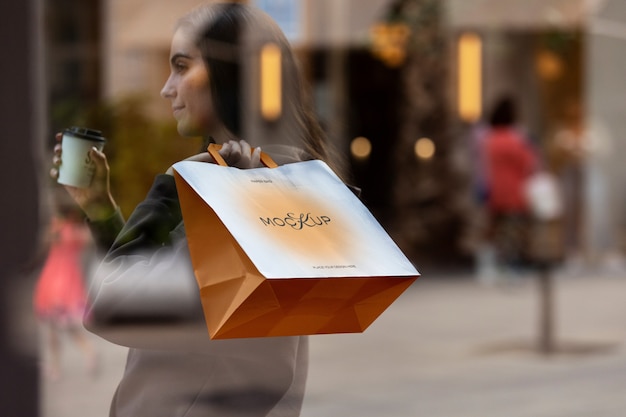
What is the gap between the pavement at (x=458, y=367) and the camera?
5508mm

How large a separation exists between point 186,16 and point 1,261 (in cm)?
138

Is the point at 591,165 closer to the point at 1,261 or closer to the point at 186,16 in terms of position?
the point at 1,261

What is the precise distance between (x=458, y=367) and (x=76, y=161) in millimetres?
5234

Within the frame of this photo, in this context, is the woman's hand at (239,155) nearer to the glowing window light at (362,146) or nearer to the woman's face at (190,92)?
the woman's face at (190,92)

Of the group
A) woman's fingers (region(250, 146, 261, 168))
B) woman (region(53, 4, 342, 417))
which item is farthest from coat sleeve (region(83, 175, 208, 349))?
woman's fingers (region(250, 146, 261, 168))

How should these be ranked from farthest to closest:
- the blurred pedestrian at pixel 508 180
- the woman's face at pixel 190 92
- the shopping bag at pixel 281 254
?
the blurred pedestrian at pixel 508 180 → the woman's face at pixel 190 92 → the shopping bag at pixel 281 254

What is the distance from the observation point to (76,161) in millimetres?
1768

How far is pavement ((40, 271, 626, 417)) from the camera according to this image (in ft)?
18.1

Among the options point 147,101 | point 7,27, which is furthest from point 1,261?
point 147,101

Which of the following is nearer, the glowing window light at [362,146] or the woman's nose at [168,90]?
the woman's nose at [168,90]

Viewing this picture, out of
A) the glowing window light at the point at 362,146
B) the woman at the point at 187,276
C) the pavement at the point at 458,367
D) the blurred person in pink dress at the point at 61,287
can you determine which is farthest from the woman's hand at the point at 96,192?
the glowing window light at the point at 362,146

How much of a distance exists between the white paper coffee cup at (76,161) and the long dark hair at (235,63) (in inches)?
8.7

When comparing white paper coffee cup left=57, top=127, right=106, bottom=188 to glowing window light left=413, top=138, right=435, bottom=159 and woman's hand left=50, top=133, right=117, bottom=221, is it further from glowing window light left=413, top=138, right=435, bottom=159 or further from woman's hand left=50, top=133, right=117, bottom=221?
glowing window light left=413, top=138, right=435, bottom=159

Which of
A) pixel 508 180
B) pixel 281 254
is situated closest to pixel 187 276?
pixel 281 254
